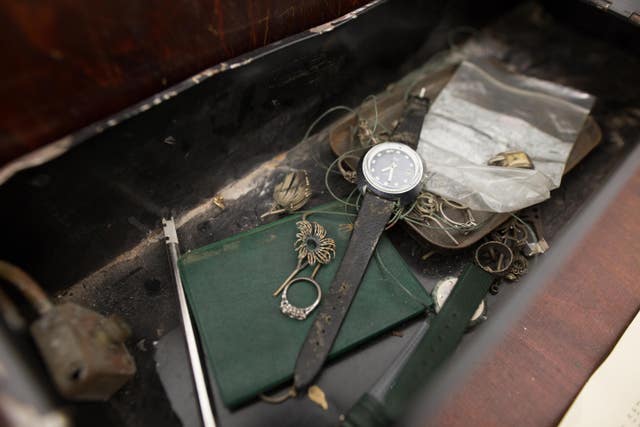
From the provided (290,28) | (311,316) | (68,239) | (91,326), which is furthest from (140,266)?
(290,28)

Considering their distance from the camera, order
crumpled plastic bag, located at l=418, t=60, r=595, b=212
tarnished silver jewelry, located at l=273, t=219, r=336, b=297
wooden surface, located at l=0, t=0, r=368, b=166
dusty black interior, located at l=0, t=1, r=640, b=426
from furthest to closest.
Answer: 1. crumpled plastic bag, located at l=418, t=60, r=595, b=212
2. tarnished silver jewelry, located at l=273, t=219, r=336, b=297
3. dusty black interior, located at l=0, t=1, r=640, b=426
4. wooden surface, located at l=0, t=0, r=368, b=166

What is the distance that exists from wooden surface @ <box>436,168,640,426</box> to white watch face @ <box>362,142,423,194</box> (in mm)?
358

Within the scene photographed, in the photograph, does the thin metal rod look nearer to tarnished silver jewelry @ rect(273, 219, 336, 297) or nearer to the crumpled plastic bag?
tarnished silver jewelry @ rect(273, 219, 336, 297)

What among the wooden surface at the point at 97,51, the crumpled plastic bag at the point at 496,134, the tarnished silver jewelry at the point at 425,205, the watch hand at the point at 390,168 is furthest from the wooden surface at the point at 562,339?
the wooden surface at the point at 97,51

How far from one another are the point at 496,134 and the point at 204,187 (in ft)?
2.46

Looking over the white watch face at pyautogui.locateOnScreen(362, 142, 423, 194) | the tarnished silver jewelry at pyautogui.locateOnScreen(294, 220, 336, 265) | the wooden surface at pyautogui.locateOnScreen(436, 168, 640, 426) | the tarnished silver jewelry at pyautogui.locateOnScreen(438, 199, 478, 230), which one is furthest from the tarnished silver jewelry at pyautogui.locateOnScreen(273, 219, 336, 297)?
the wooden surface at pyautogui.locateOnScreen(436, 168, 640, 426)

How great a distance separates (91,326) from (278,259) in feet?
1.19

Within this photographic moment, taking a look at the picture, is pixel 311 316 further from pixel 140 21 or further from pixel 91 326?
pixel 140 21

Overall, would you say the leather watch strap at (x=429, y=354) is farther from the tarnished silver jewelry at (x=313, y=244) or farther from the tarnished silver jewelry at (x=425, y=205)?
the tarnished silver jewelry at (x=313, y=244)

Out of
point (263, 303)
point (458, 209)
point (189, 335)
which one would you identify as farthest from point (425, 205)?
point (189, 335)

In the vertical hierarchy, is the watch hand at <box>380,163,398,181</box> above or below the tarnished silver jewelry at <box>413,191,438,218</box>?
above

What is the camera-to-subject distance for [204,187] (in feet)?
3.43

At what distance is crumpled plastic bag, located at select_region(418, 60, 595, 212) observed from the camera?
1.01 meters

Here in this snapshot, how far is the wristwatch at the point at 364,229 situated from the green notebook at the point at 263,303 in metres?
0.02
